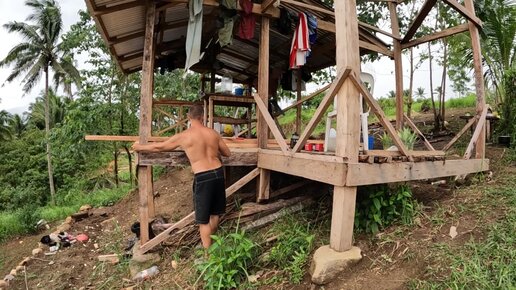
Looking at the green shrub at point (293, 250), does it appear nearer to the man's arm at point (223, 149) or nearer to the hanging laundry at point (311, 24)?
the man's arm at point (223, 149)

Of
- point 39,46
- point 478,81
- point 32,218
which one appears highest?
point 39,46

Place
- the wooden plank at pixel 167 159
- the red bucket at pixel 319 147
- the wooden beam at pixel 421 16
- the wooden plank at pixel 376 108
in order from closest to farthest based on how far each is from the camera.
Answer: the wooden plank at pixel 376 108 → the red bucket at pixel 319 147 → the wooden plank at pixel 167 159 → the wooden beam at pixel 421 16

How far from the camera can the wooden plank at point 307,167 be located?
310cm

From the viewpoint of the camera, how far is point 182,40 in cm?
730

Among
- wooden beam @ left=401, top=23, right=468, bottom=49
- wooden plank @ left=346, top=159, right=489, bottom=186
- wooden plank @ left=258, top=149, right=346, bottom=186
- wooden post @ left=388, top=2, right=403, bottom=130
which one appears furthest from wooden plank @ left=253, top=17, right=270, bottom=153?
wooden post @ left=388, top=2, right=403, bottom=130

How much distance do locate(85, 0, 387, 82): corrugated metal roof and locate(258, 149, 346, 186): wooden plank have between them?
2.16 metres

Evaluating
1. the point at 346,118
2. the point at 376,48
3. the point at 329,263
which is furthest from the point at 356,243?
the point at 376,48

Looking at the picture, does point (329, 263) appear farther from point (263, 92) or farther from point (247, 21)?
point (247, 21)

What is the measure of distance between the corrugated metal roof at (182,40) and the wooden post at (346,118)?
7.35 feet

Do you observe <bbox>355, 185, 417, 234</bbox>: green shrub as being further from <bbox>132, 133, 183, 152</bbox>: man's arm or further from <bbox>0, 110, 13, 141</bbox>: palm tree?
<bbox>0, 110, 13, 141</bbox>: palm tree

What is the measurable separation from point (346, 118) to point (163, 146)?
7.58 ft

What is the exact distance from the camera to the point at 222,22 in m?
4.96

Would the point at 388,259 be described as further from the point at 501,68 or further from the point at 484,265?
the point at 501,68

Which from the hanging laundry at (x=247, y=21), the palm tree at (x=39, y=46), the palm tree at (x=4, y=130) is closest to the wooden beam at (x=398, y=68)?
the hanging laundry at (x=247, y=21)
